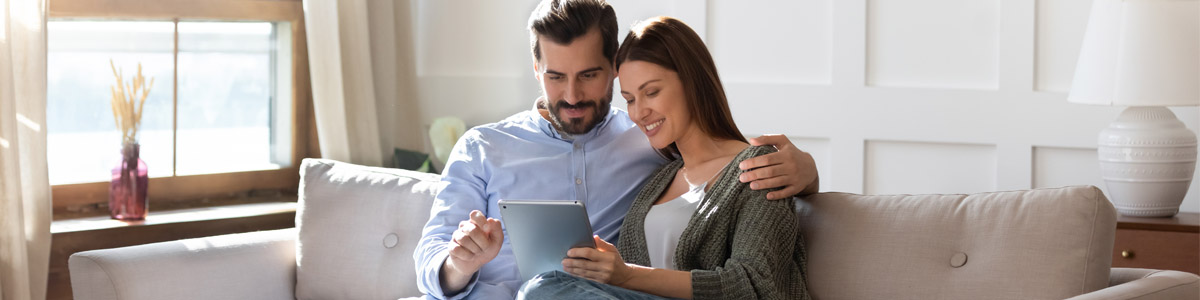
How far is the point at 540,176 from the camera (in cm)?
221

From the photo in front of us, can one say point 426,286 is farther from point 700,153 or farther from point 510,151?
point 700,153

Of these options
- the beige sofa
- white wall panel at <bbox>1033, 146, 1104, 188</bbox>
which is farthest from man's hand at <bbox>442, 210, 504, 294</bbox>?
white wall panel at <bbox>1033, 146, 1104, 188</bbox>

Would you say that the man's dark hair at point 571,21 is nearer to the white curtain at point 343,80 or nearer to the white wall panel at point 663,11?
the white wall panel at point 663,11

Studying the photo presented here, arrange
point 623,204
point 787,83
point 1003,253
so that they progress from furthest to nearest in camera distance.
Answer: point 787,83 < point 623,204 < point 1003,253

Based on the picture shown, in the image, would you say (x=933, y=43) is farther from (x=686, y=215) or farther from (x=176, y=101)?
(x=176, y=101)

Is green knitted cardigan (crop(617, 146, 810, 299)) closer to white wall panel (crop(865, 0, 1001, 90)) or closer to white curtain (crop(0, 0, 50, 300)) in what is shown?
white wall panel (crop(865, 0, 1001, 90))

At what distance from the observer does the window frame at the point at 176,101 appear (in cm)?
297

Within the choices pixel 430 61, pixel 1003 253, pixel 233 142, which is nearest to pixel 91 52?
pixel 233 142

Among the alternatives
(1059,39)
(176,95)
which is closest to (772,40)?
(1059,39)

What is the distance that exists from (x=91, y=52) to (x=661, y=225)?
1.87 metres

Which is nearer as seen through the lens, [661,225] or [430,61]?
[661,225]

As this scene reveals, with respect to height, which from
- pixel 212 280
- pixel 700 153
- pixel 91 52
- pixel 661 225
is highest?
pixel 91 52

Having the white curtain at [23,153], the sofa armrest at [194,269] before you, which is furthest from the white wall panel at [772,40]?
the white curtain at [23,153]

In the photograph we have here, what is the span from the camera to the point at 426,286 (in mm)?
2070
